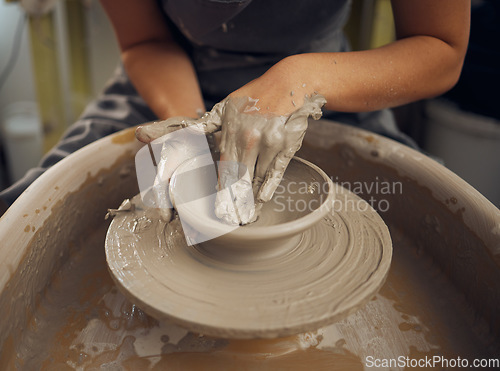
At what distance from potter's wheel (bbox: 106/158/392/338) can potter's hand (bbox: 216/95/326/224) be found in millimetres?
117

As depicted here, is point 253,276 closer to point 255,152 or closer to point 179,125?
point 255,152

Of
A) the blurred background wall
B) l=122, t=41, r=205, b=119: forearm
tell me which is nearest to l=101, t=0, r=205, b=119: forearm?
l=122, t=41, r=205, b=119: forearm

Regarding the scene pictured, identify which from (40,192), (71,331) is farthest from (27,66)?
(71,331)

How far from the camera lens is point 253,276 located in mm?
905

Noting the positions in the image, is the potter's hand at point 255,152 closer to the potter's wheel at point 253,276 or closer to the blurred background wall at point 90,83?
the potter's wheel at point 253,276

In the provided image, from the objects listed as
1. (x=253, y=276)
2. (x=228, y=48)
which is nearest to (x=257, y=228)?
(x=253, y=276)

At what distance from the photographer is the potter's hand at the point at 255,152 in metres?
0.93

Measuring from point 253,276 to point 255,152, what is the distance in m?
0.25

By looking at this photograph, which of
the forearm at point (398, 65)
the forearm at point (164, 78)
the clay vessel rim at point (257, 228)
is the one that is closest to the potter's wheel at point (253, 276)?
the clay vessel rim at point (257, 228)

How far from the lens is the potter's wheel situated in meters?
0.80

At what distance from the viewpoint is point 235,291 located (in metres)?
0.86

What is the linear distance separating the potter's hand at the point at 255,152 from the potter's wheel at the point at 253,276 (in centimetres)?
12

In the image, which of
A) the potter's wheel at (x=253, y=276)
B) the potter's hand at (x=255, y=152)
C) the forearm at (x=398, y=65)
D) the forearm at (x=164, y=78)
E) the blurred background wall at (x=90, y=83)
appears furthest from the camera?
the blurred background wall at (x=90, y=83)

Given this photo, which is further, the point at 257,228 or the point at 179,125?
the point at 179,125
